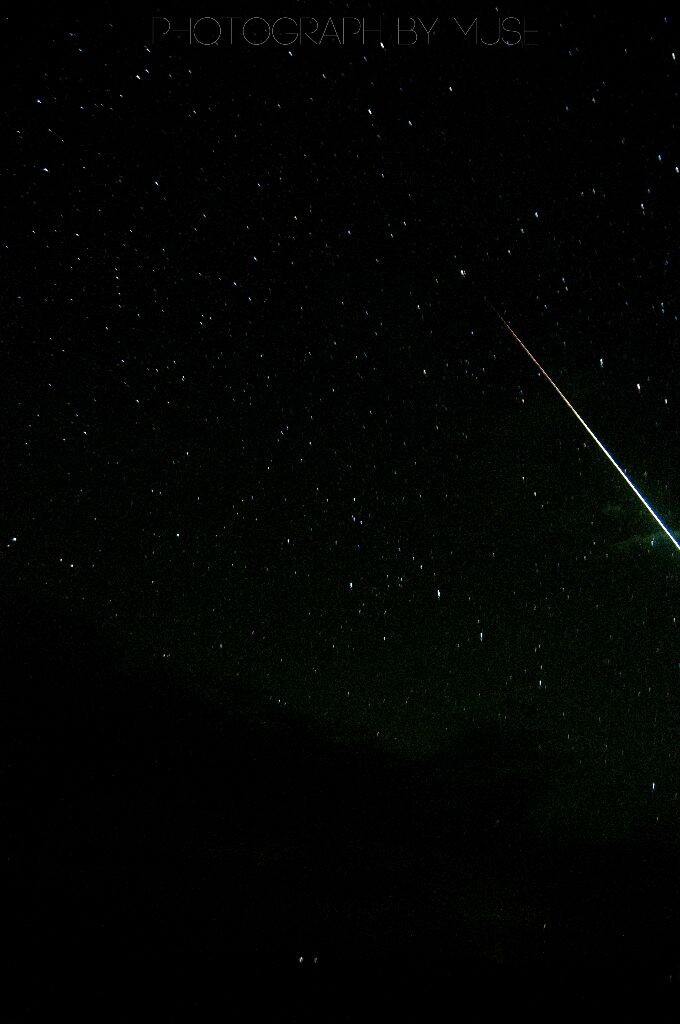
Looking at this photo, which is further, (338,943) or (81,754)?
(338,943)

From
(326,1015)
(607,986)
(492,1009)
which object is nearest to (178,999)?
(326,1015)

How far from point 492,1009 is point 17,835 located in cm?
3001

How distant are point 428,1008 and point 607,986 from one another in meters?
9.86

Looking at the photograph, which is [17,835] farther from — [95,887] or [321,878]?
[321,878]

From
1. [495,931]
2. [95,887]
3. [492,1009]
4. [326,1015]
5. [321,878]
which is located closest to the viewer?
[492,1009]

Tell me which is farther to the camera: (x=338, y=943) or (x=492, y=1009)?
(x=338, y=943)

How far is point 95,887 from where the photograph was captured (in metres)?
44.1

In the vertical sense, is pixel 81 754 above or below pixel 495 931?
above

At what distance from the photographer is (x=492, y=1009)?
34156 millimetres

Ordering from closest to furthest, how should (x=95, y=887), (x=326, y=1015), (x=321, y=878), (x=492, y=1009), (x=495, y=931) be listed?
1. (x=492, y=1009)
2. (x=326, y=1015)
3. (x=495, y=931)
4. (x=95, y=887)
5. (x=321, y=878)

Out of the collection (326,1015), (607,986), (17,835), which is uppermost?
(17,835)

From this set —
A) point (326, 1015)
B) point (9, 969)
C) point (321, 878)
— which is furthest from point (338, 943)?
point (9, 969)

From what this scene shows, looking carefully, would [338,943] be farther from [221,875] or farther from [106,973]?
[106,973]

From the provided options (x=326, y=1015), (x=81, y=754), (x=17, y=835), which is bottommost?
(x=326, y=1015)
